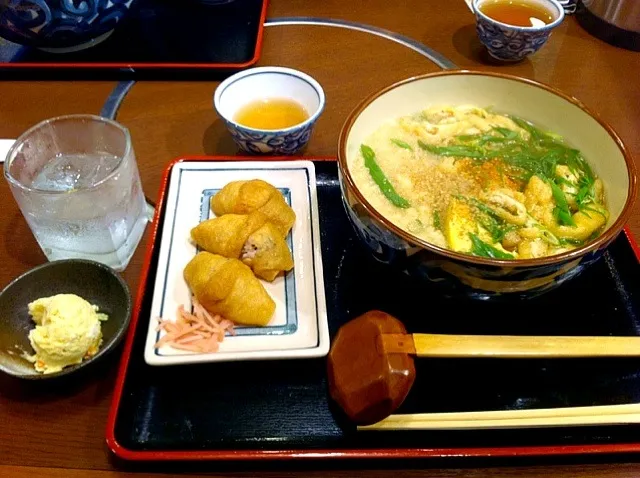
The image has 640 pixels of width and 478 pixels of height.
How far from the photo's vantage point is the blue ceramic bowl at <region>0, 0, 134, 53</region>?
5.27 feet

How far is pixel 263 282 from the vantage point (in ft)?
3.92

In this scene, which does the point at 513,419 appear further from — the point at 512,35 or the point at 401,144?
the point at 512,35

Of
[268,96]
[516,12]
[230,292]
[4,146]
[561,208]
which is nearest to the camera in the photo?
[230,292]

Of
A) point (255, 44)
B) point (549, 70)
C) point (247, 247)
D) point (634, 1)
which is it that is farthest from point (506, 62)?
point (247, 247)

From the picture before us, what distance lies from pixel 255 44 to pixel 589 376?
1.48 metres

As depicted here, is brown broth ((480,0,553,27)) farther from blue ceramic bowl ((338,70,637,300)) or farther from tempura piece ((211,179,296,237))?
tempura piece ((211,179,296,237))

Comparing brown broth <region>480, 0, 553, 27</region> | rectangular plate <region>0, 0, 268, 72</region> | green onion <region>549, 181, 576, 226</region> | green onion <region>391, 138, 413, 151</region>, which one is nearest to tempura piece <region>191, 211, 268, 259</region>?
green onion <region>391, 138, 413, 151</region>

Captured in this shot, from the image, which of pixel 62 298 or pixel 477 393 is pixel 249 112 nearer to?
pixel 62 298

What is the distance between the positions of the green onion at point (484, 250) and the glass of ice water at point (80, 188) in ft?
2.51

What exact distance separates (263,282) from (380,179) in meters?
0.34

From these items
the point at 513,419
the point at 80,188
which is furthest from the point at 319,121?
the point at 513,419

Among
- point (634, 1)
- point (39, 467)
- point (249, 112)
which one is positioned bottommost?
point (39, 467)

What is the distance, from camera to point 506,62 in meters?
2.00

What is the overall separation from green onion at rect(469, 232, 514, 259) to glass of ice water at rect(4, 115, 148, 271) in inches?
30.1
